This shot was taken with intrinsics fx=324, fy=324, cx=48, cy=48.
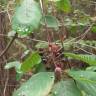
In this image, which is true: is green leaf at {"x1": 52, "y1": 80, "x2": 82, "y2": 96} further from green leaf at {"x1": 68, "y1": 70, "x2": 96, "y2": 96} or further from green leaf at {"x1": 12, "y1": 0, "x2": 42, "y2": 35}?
green leaf at {"x1": 12, "y1": 0, "x2": 42, "y2": 35}

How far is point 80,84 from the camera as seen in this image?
32.6 inches

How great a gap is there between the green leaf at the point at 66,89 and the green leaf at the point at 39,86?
0.9 inches

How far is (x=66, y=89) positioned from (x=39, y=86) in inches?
2.8

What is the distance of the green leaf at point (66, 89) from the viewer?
2.76 feet

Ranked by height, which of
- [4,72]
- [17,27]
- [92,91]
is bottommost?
[4,72]

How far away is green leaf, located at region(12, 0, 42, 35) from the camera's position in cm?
87

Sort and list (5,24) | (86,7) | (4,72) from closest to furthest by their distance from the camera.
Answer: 1. (5,24)
2. (4,72)
3. (86,7)

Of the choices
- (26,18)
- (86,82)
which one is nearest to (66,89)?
(86,82)

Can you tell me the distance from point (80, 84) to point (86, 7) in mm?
2933

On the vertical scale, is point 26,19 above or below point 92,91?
above

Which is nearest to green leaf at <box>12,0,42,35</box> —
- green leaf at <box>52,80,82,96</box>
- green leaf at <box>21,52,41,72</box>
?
green leaf at <box>21,52,41,72</box>

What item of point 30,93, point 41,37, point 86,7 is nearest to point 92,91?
point 30,93

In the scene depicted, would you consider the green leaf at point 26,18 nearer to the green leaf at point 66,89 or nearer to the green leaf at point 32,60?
the green leaf at point 32,60

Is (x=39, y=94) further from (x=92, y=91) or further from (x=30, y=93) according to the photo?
(x=92, y=91)
